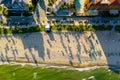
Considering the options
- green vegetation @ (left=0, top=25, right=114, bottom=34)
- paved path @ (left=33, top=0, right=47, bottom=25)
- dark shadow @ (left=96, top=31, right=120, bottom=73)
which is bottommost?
dark shadow @ (left=96, top=31, right=120, bottom=73)

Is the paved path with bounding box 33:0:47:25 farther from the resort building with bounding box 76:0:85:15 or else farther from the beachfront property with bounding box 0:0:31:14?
the resort building with bounding box 76:0:85:15

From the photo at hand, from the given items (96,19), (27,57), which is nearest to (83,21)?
(96,19)

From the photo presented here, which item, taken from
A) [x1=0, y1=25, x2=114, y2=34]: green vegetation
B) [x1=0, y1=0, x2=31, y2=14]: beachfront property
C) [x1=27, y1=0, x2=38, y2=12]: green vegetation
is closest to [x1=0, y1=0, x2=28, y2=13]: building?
[x1=0, y1=0, x2=31, y2=14]: beachfront property

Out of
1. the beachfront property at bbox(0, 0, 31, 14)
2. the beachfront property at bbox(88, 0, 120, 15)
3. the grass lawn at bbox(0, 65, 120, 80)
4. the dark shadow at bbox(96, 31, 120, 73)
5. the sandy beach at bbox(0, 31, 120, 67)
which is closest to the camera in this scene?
the beachfront property at bbox(88, 0, 120, 15)

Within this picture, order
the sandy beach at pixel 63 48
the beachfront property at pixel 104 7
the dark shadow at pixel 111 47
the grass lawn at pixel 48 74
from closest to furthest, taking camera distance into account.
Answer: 1. the beachfront property at pixel 104 7
2. the grass lawn at pixel 48 74
3. the dark shadow at pixel 111 47
4. the sandy beach at pixel 63 48

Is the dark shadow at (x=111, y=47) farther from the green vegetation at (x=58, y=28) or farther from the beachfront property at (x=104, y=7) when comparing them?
the beachfront property at (x=104, y=7)

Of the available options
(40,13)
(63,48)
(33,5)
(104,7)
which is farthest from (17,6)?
(104,7)

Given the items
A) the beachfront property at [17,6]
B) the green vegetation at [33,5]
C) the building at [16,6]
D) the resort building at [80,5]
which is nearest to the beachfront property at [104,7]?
the resort building at [80,5]
